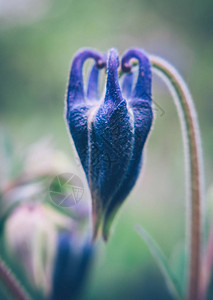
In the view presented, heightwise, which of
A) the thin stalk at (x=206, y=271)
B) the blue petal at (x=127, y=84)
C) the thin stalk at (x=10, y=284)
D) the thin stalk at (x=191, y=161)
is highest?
the blue petal at (x=127, y=84)

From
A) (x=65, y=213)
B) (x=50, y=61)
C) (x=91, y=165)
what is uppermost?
(x=50, y=61)

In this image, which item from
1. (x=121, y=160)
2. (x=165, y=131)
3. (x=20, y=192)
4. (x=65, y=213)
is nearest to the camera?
(x=121, y=160)

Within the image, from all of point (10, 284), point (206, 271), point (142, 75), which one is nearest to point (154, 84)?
point (206, 271)

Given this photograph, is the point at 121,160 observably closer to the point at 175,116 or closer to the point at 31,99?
the point at 175,116

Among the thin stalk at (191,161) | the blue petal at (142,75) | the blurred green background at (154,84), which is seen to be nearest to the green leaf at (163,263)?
the thin stalk at (191,161)

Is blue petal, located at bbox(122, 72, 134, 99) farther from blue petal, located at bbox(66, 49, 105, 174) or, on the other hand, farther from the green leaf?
the green leaf

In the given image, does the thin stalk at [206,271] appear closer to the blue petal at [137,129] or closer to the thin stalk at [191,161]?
the thin stalk at [191,161]

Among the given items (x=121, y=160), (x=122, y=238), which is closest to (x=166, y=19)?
(x=122, y=238)
